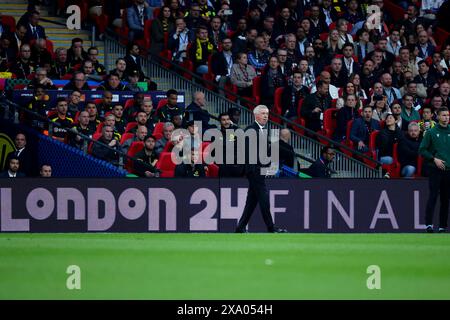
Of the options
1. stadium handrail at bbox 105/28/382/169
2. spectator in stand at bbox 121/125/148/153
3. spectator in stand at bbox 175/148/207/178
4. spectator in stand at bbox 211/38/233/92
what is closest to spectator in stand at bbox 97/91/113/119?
spectator in stand at bbox 121/125/148/153

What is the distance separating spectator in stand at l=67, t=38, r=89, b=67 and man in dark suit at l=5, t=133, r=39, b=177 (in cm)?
303

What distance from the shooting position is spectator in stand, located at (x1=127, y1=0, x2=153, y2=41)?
2502 centimetres

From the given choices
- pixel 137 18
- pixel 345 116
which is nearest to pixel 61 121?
pixel 137 18

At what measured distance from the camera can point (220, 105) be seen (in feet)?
79.3

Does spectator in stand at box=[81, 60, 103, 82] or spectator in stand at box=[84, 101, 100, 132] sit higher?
spectator in stand at box=[81, 60, 103, 82]

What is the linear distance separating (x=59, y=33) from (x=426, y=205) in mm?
9461

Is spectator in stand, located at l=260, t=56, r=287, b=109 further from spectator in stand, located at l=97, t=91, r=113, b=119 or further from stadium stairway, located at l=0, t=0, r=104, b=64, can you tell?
stadium stairway, located at l=0, t=0, r=104, b=64

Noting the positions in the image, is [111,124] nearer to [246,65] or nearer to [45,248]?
[246,65]

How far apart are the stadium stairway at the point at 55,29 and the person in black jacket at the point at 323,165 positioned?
5.61 m

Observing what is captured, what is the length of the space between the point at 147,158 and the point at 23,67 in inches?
136

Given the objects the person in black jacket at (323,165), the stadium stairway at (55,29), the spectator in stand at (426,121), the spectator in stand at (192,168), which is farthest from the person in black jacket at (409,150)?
the stadium stairway at (55,29)

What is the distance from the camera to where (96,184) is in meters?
20.0

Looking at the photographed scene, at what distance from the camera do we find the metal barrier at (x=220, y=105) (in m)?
22.5
